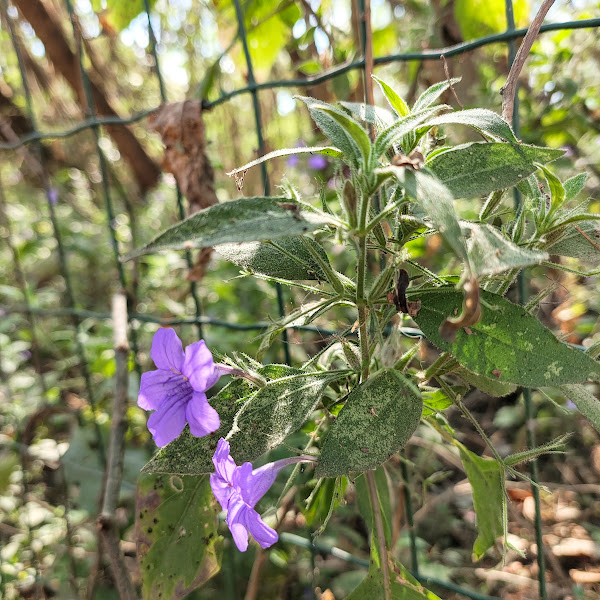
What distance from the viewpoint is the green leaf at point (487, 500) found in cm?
63

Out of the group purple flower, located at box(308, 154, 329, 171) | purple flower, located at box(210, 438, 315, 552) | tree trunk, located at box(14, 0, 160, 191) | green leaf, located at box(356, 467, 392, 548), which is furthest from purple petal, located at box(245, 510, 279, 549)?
purple flower, located at box(308, 154, 329, 171)

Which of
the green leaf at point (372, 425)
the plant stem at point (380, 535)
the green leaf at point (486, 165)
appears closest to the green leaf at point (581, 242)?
the green leaf at point (486, 165)

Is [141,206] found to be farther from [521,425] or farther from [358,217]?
[358,217]

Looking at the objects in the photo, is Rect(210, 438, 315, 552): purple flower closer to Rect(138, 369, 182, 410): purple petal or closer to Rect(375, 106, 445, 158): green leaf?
Rect(138, 369, 182, 410): purple petal

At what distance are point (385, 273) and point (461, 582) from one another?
1315 mm

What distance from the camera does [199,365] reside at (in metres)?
0.51

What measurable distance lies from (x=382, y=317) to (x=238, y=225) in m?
0.22

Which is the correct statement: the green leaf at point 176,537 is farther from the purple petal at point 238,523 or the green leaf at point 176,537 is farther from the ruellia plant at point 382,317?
the purple petal at point 238,523

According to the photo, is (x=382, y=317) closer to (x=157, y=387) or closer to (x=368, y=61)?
(x=157, y=387)

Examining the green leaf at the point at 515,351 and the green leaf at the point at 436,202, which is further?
the green leaf at the point at 515,351

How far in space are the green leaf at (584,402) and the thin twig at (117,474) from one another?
0.69 m

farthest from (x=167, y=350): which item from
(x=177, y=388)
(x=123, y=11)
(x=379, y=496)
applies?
(x=123, y=11)

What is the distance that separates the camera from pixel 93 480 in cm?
138

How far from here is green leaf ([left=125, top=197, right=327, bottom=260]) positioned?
406 mm
